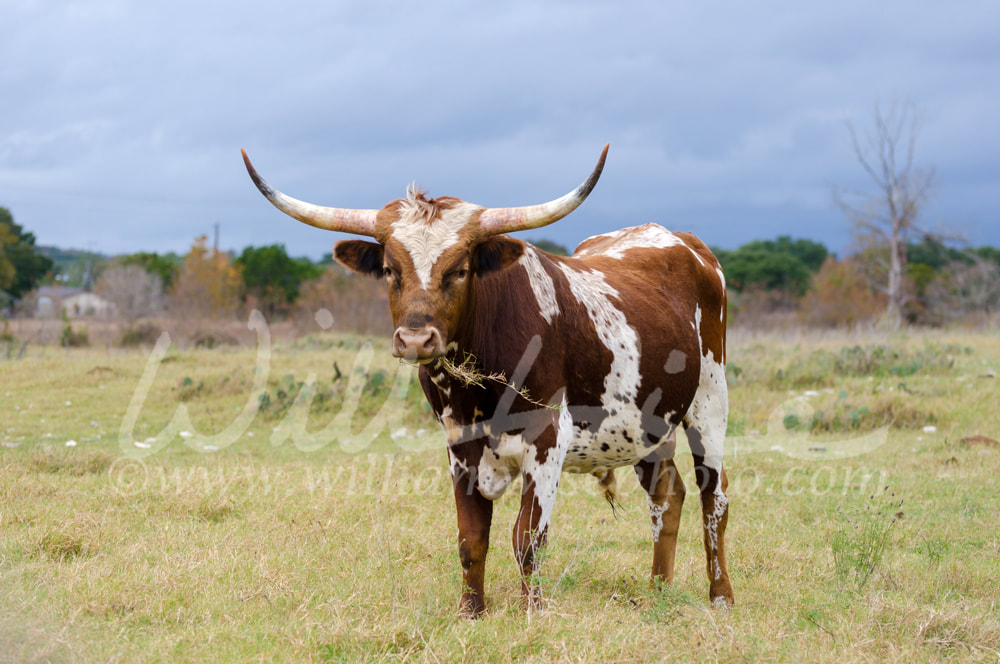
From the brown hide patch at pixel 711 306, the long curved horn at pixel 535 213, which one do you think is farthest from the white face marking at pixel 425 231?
the brown hide patch at pixel 711 306

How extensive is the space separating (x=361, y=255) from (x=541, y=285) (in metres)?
0.99

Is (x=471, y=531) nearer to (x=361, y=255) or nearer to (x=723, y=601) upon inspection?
(x=361, y=255)

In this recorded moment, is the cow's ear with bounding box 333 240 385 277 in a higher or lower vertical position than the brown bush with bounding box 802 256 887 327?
lower

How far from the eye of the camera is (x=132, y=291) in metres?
39.0

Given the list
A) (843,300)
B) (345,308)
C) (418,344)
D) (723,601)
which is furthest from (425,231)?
(843,300)

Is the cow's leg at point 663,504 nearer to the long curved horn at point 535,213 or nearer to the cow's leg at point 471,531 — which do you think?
the cow's leg at point 471,531

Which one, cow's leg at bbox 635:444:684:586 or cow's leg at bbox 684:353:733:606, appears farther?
cow's leg at bbox 635:444:684:586

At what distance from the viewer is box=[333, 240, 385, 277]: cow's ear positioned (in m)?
4.64

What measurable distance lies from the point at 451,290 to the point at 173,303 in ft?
113

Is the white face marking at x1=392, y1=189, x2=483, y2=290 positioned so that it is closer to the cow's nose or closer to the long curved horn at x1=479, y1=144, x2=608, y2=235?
the long curved horn at x1=479, y1=144, x2=608, y2=235

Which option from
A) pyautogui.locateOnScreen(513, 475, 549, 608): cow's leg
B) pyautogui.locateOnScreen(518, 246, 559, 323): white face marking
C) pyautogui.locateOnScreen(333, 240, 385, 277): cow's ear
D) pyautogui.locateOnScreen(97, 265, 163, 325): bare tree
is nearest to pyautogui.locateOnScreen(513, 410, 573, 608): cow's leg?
pyautogui.locateOnScreen(513, 475, 549, 608): cow's leg

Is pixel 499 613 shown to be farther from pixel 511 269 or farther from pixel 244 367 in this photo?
pixel 244 367

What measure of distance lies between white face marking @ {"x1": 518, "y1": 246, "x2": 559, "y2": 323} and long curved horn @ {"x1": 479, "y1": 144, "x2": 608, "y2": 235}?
31 centimetres

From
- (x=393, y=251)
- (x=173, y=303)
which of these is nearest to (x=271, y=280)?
(x=173, y=303)
